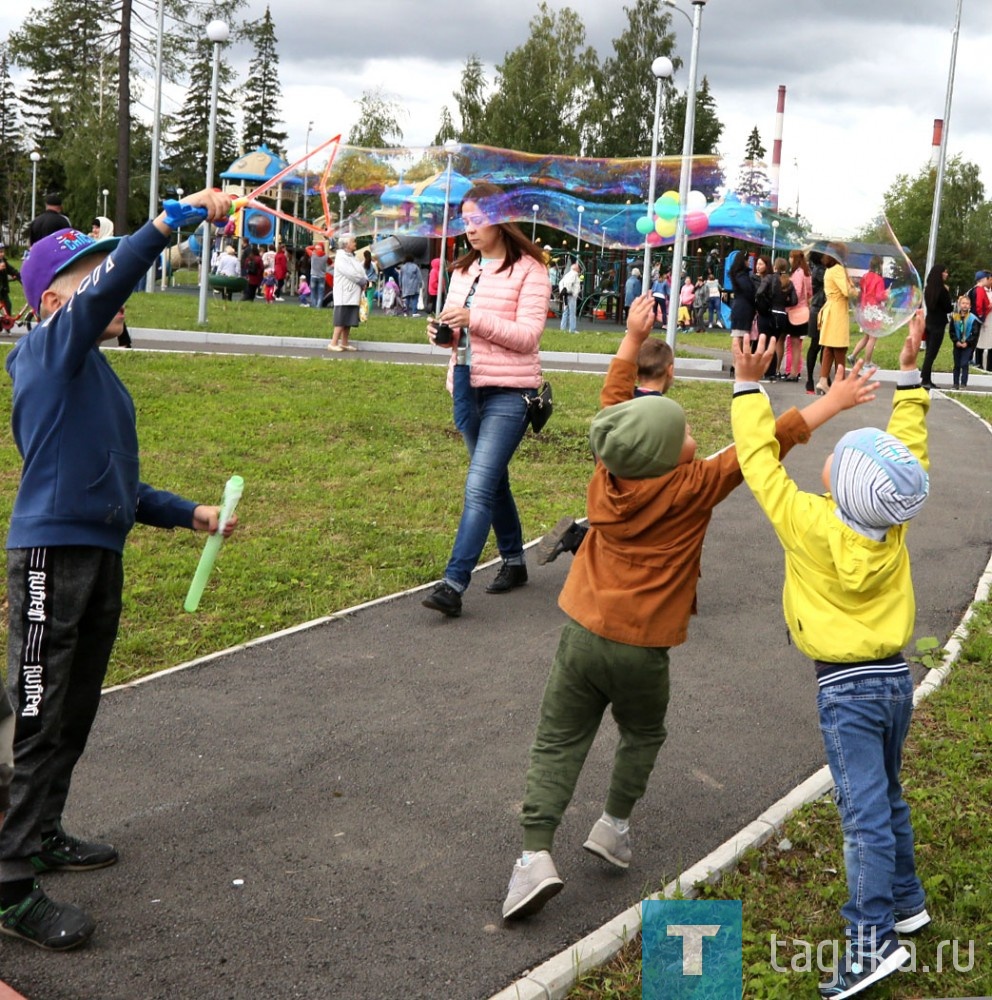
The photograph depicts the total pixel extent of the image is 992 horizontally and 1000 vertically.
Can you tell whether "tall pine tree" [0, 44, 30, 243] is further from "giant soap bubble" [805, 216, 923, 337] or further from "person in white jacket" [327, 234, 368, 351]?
"giant soap bubble" [805, 216, 923, 337]

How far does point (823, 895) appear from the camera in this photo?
3.97 metres

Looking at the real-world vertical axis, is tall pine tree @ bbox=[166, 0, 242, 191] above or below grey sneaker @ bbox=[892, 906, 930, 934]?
above

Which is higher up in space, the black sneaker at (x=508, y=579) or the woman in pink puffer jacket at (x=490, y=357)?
the woman in pink puffer jacket at (x=490, y=357)

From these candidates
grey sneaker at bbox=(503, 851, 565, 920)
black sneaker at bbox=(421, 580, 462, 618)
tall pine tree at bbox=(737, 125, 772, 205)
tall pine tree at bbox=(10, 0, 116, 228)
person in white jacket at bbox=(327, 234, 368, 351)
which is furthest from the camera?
tall pine tree at bbox=(10, 0, 116, 228)

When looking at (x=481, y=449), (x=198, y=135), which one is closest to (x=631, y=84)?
(x=198, y=135)

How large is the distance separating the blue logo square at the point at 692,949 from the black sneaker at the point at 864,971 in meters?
0.26

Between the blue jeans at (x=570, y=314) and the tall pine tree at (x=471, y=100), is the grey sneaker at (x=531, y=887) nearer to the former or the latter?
the blue jeans at (x=570, y=314)

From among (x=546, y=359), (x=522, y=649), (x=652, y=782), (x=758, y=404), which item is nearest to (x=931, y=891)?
(x=652, y=782)

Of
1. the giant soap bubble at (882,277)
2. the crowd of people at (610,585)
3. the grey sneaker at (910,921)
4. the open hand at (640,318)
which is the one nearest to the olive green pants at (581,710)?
the crowd of people at (610,585)

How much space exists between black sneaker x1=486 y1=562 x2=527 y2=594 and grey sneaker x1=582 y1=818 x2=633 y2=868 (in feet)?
10.8

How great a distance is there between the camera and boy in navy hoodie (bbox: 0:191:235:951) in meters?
3.51

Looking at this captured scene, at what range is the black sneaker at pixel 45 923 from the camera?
3494 mm

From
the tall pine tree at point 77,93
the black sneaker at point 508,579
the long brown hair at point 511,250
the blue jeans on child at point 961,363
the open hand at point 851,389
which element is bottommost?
the black sneaker at point 508,579

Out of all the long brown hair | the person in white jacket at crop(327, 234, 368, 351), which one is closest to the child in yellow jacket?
the long brown hair
